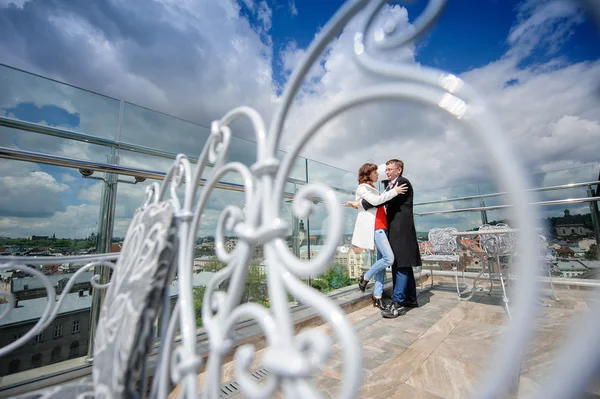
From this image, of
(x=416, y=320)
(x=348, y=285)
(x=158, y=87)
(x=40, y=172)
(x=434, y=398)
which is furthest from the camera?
(x=158, y=87)

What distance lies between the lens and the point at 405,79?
11.8 inches

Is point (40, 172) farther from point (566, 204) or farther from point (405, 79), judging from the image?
point (566, 204)

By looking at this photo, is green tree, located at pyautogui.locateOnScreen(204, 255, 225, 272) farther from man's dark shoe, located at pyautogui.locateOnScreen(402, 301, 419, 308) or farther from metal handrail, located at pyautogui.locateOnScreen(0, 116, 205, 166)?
man's dark shoe, located at pyautogui.locateOnScreen(402, 301, 419, 308)

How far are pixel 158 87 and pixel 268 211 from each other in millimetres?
26640

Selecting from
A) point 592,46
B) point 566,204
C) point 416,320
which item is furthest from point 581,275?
point 592,46

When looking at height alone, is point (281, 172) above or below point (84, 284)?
above

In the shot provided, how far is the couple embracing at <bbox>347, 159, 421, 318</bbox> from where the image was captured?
2.26m

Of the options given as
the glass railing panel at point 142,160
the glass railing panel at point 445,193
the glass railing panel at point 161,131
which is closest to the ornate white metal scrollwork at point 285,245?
the glass railing panel at point 142,160

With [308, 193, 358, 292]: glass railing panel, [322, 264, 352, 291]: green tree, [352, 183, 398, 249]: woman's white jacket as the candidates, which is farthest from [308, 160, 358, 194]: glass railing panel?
[322, 264, 352, 291]: green tree

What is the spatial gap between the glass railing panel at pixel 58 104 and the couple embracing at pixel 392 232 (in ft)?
7.34

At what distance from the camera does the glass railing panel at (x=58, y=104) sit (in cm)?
188

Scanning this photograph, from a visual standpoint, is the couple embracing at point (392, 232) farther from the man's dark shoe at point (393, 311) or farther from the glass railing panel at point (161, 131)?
the glass railing panel at point (161, 131)

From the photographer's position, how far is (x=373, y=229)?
2.53m

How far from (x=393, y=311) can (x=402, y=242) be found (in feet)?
2.03
